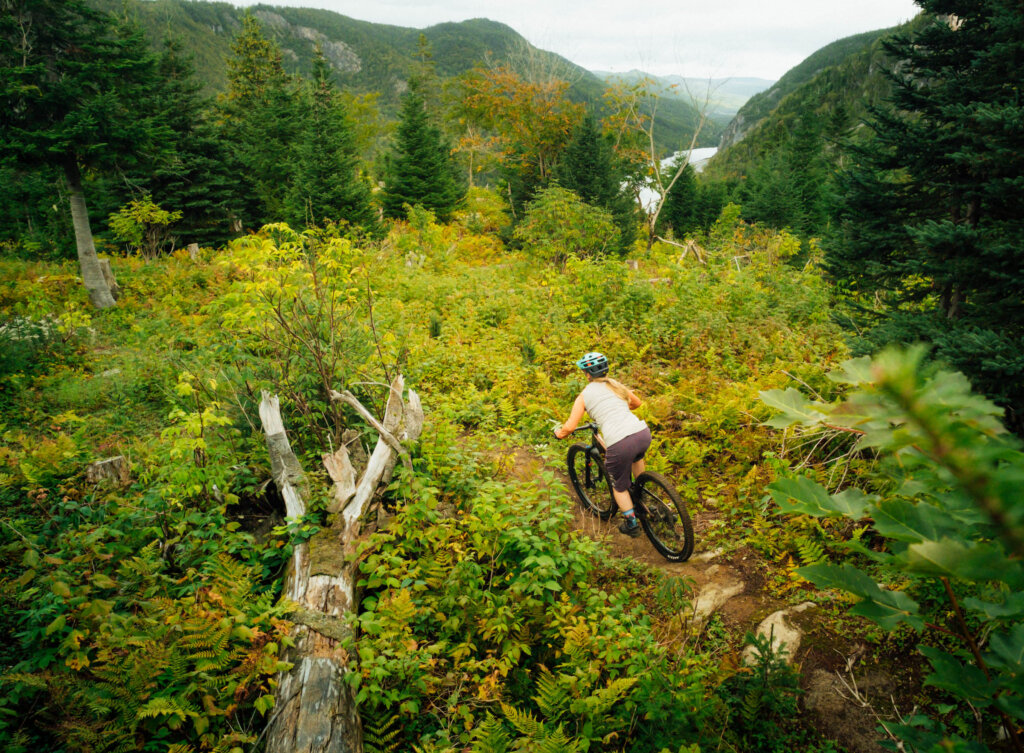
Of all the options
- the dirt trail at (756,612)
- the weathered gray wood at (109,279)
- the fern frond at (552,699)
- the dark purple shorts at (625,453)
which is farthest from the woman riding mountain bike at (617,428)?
the weathered gray wood at (109,279)

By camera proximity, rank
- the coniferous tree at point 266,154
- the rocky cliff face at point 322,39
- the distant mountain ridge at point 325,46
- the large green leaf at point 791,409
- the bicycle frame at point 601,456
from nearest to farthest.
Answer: the large green leaf at point 791,409 < the bicycle frame at point 601,456 < the coniferous tree at point 266,154 < the distant mountain ridge at point 325,46 < the rocky cliff face at point 322,39

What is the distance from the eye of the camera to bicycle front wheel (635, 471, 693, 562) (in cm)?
454

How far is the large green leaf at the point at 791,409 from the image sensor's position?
3.18 feet

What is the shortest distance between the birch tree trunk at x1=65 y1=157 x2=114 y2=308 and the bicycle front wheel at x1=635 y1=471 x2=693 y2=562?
1536 centimetres

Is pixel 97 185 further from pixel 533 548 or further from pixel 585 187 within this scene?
pixel 533 548

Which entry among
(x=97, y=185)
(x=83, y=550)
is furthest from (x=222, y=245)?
(x=83, y=550)

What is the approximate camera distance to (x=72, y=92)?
471 inches

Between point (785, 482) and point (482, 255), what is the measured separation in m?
22.6

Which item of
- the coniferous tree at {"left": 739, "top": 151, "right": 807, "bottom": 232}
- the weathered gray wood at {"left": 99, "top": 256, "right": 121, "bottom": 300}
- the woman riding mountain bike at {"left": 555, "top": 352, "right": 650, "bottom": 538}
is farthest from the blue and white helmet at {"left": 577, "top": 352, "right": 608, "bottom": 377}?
the coniferous tree at {"left": 739, "top": 151, "right": 807, "bottom": 232}

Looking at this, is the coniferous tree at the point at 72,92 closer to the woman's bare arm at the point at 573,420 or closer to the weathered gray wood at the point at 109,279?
the weathered gray wood at the point at 109,279

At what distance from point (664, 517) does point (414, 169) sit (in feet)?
80.7

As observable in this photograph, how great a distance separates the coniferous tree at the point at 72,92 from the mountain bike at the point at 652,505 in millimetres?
14636

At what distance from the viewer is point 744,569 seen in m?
4.50

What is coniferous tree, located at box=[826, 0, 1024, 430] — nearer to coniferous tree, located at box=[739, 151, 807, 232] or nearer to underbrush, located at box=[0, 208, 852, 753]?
underbrush, located at box=[0, 208, 852, 753]
